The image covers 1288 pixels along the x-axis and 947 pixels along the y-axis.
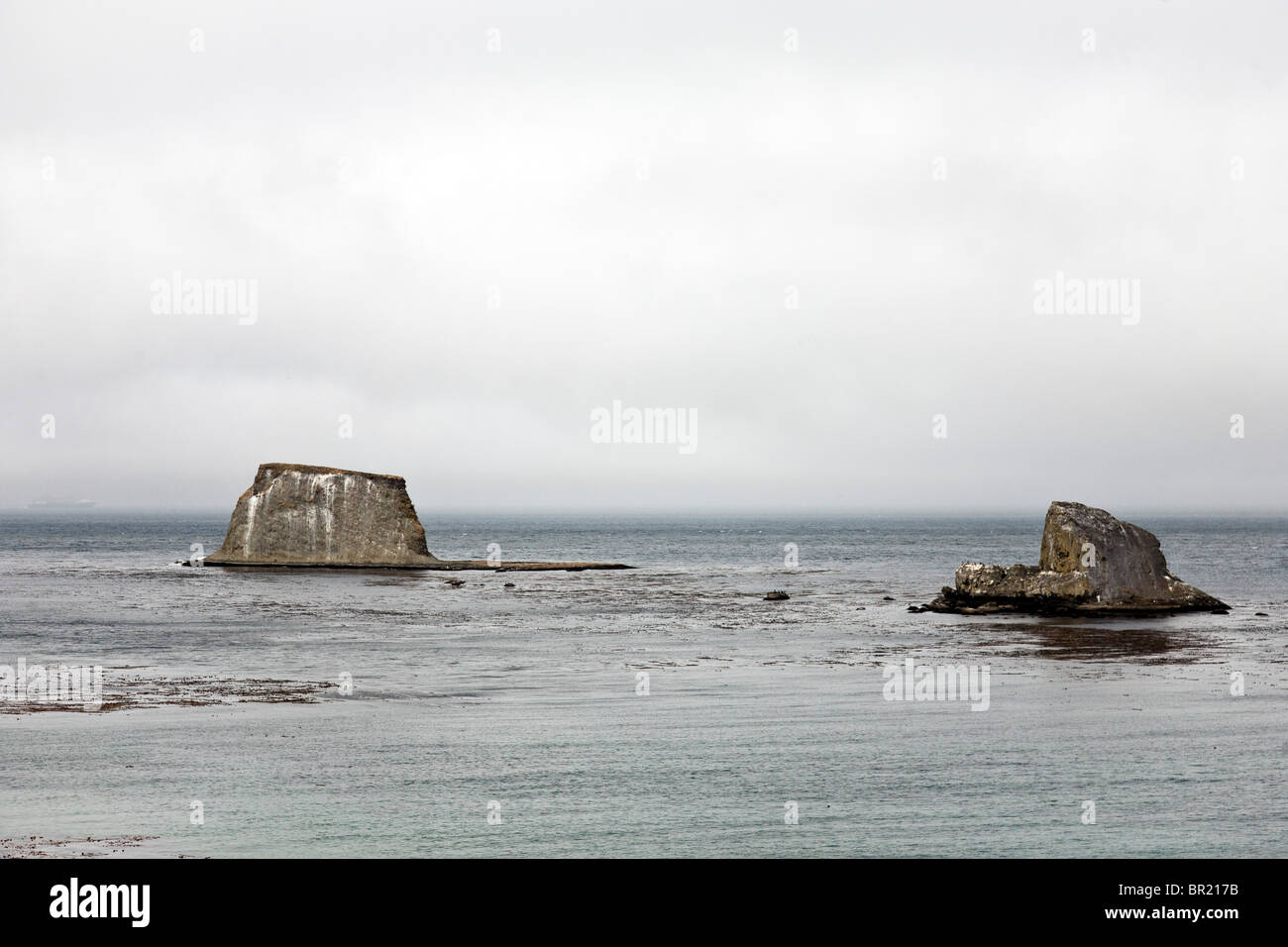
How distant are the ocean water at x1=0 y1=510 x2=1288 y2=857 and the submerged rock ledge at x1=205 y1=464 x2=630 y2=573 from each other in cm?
4238

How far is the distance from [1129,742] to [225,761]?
1470cm

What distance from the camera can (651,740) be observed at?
68.9 feet

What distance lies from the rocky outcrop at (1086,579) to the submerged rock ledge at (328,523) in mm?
44755

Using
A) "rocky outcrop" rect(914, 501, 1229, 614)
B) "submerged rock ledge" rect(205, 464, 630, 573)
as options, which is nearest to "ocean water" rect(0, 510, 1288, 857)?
"rocky outcrop" rect(914, 501, 1229, 614)

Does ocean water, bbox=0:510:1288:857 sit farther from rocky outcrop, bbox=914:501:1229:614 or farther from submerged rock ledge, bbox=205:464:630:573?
submerged rock ledge, bbox=205:464:630:573

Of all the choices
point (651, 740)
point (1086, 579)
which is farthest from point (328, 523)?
point (651, 740)

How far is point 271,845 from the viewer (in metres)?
14.0

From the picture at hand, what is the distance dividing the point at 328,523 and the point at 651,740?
244 feet

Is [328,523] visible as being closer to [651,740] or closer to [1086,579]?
[1086,579]

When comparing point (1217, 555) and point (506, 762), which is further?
point (1217, 555)

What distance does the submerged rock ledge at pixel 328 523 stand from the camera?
91.2 meters

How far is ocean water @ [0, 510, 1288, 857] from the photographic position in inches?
585
